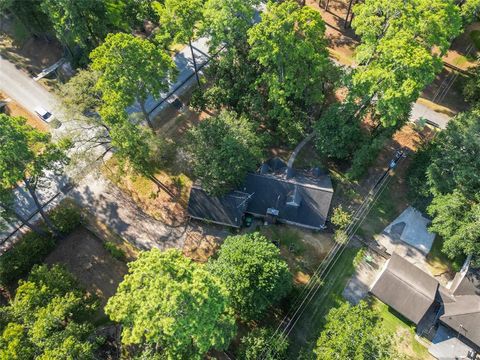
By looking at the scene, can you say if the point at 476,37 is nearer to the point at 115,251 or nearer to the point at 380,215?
the point at 380,215

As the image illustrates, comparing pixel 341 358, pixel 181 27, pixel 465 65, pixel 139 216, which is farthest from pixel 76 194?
pixel 465 65

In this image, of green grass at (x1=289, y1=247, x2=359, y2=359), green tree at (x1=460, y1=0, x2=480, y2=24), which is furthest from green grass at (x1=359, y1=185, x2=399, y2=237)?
green tree at (x1=460, y1=0, x2=480, y2=24)

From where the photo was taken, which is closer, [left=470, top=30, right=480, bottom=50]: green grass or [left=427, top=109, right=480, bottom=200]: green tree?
[left=427, top=109, right=480, bottom=200]: green tree

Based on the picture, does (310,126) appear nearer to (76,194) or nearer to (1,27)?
(76,194)

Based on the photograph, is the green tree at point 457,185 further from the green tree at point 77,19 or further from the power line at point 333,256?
the green tree at point 77,19

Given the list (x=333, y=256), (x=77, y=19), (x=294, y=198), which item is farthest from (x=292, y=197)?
(x=77, y=19)

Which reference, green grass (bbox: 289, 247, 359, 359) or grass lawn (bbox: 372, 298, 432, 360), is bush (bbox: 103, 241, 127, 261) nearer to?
green grass (bbox: 289, 247, 359, 359)
